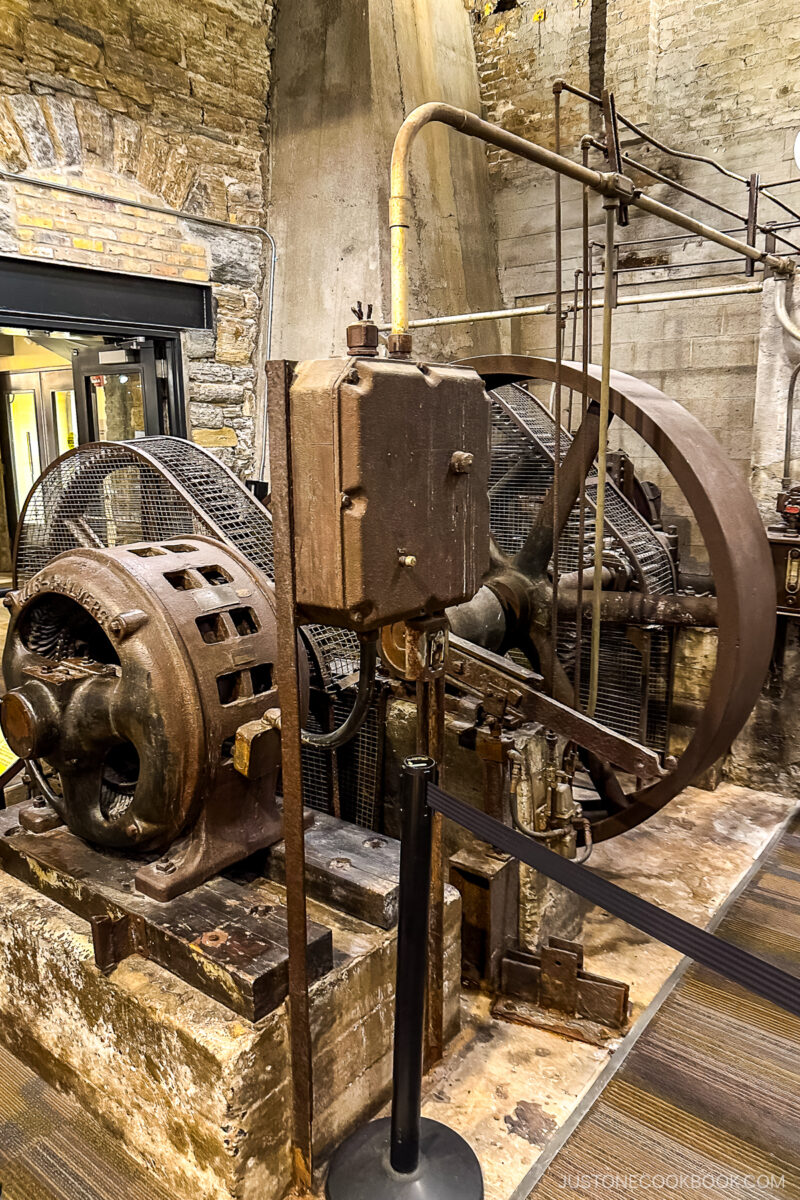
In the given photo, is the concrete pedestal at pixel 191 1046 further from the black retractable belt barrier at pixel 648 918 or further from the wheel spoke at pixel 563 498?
the wheel spoke at pixel 563 498

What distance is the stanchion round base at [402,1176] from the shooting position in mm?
1719

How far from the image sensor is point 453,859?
260cm

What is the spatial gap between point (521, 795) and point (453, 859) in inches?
14.2

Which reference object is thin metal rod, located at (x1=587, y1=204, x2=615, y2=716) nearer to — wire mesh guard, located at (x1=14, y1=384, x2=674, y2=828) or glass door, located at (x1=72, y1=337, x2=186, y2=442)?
wire mesh guard, located at (x1=14, y1=384, x2=674, y2=828)

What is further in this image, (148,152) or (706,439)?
(148,152)

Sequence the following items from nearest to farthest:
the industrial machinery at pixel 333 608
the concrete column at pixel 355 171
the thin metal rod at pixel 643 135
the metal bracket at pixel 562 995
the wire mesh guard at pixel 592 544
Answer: the industrial machinery at pixel 333 608 < the metal bracket at pixel 562 995 < the thin metal rod at pixel 643 135 < the wire mesh guard at pixel 592 544 < the concrete column at pixel 355 171

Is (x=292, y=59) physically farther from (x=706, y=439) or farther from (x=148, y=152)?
(x=706, y=439)

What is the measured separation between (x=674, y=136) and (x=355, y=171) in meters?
2.29

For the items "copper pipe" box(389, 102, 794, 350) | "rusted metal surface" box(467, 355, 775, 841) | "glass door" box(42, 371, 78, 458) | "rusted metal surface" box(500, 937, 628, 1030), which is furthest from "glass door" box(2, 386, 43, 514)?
"rusted metal surface" box(500, 937, 628, 1030)

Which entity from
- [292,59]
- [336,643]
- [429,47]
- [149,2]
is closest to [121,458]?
[336,643]

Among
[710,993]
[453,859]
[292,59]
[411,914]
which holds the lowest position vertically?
[710,993]

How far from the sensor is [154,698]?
6.13 feet

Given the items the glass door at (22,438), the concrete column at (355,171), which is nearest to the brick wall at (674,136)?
the concrete column at (355,171)

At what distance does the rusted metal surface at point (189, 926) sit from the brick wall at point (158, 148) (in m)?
3.76
